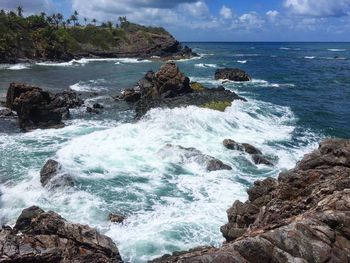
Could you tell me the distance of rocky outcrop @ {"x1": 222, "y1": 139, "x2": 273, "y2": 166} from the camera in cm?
4038

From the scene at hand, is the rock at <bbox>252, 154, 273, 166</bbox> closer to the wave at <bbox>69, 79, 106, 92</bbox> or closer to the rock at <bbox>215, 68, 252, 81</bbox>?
the wave at <bbox>69, 79, 106, 92</bbox>

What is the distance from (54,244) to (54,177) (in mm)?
14540

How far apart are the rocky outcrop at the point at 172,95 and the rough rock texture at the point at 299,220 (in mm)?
34376

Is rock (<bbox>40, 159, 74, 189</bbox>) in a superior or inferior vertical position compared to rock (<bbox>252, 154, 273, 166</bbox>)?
superior

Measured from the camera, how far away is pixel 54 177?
3397 centimetres

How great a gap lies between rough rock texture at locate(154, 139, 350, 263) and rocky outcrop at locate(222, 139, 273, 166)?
47.1ft

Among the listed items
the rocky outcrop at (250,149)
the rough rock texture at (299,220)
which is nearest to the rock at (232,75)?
the rocky outcrop at (250,149)

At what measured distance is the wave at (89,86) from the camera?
79.3 meters

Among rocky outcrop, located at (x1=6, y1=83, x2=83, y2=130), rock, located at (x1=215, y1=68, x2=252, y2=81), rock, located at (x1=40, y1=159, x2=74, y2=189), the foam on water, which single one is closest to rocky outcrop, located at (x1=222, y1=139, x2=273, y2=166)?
the foam on water

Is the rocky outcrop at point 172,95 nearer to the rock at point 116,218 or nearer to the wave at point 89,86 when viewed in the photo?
the wave at point 89,86

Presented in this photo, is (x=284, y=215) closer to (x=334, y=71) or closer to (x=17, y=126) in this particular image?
(x=17, y=126)

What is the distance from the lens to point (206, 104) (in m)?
59.6

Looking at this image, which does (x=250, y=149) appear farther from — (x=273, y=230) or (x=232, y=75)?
(x=232, y=75)

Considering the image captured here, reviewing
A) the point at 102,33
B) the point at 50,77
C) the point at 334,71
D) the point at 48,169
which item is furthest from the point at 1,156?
the point at 102,33
